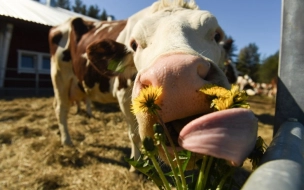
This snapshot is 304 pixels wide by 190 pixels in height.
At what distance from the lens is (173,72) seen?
1.03m

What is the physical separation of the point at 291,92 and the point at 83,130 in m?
4.54

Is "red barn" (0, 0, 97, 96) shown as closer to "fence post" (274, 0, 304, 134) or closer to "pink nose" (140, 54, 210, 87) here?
"pink nose" (140, 54, 210, 87)

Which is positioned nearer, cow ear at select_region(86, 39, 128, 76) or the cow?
the cow

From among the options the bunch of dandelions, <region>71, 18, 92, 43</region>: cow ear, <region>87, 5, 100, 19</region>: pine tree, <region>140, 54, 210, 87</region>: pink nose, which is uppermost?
<region>87, 5, 100, 19</region>: pine tree

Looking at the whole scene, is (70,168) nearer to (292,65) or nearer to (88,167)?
(88,167)

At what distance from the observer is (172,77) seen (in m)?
1.03

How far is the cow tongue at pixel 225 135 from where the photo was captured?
0.55 m

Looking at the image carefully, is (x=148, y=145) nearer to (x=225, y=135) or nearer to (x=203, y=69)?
(x=225, y=135)

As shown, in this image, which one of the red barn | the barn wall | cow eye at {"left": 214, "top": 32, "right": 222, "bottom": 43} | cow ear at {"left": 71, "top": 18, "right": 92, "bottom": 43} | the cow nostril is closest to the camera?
the cow nostril

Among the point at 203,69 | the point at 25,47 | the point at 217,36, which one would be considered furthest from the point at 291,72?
the point at 25,47

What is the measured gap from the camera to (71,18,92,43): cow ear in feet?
13.7

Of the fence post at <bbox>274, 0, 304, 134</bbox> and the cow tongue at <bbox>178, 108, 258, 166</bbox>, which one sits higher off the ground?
the fence post at <bbox>274, 0, 304, 134</bbox>

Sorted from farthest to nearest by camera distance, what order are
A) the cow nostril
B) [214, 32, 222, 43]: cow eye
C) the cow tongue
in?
[214, 32, 222, 43]: cow eye < the cow nostril < the cow tongue

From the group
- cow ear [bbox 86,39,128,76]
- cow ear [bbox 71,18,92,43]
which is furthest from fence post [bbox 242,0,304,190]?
cow ear [bbox 71,18,92,43]
